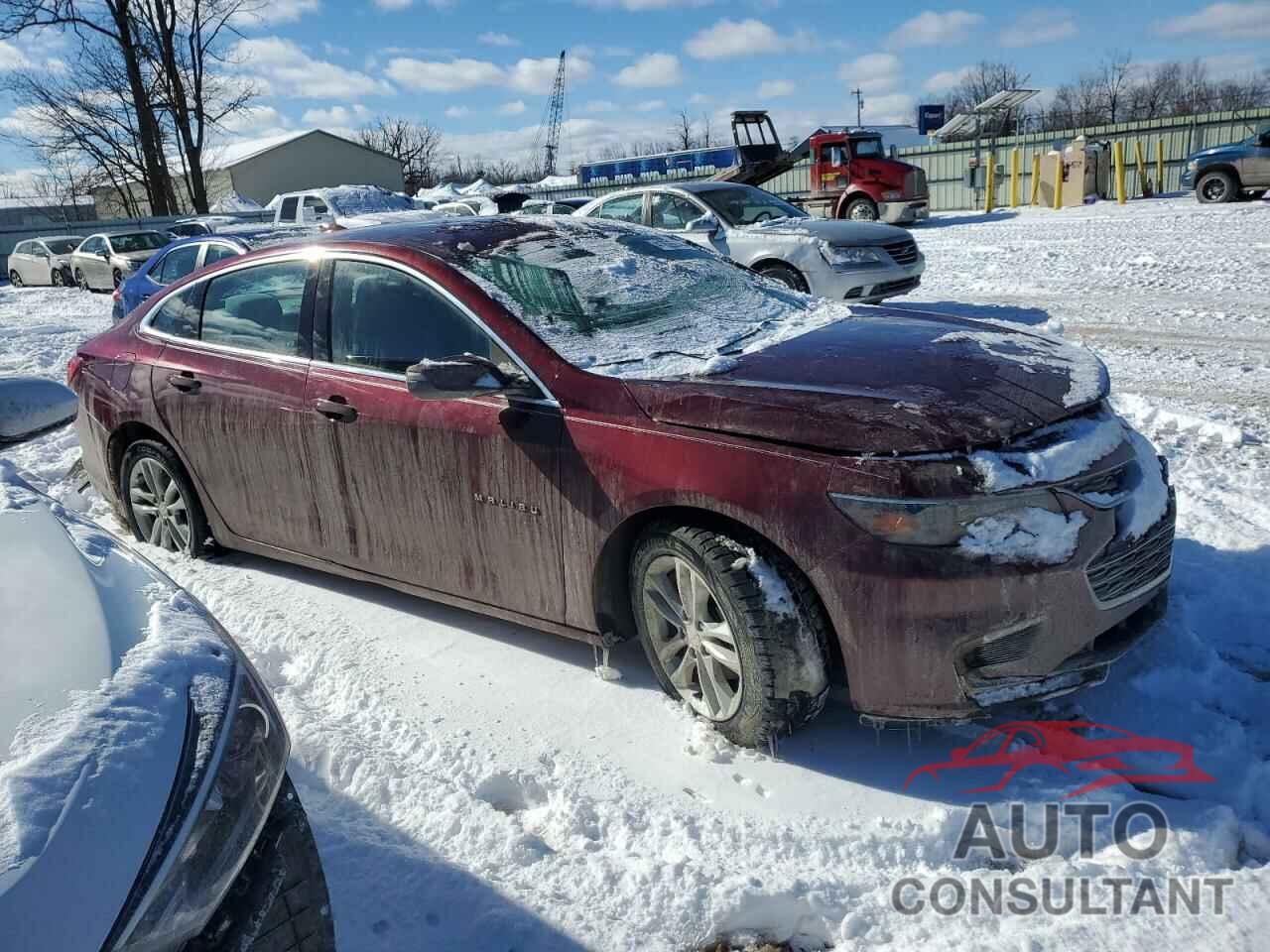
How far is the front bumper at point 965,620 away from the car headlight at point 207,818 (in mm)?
1535

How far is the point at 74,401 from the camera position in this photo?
3.10 meters

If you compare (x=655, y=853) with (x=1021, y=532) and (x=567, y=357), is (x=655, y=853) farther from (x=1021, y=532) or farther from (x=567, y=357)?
(x=567, y=357)

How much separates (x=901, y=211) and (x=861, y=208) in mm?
1028

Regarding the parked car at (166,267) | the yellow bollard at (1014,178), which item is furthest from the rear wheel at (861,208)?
the parked car at (166,267)

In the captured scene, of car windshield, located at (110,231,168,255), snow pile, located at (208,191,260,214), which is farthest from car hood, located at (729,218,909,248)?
snow pile, located at (208,191,260,214)

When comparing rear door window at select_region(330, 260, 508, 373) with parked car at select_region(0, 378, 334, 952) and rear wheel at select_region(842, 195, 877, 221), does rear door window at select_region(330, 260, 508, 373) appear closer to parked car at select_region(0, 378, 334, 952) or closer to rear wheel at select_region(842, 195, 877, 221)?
parked car at select_region(0, 378, 334, 952)

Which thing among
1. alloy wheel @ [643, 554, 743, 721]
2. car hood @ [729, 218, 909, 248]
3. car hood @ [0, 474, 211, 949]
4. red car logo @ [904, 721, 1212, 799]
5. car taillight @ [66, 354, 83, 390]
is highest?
car hood @ [729, 218, 909, 248]

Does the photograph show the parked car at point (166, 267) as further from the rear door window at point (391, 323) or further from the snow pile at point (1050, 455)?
the snow pile at point (1050, 455)

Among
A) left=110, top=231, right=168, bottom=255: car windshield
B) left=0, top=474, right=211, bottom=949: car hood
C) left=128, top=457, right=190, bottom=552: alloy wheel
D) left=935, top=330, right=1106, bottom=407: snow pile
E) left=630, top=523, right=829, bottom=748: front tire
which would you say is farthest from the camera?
left=110, top=231, right=168, bottom=255: car windshield

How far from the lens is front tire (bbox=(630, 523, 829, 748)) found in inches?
109

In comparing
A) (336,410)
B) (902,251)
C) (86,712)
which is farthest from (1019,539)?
(902,251)

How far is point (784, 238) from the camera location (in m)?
10.2

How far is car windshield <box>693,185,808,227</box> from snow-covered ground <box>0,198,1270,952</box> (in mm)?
7093

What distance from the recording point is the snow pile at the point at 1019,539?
2520mm
